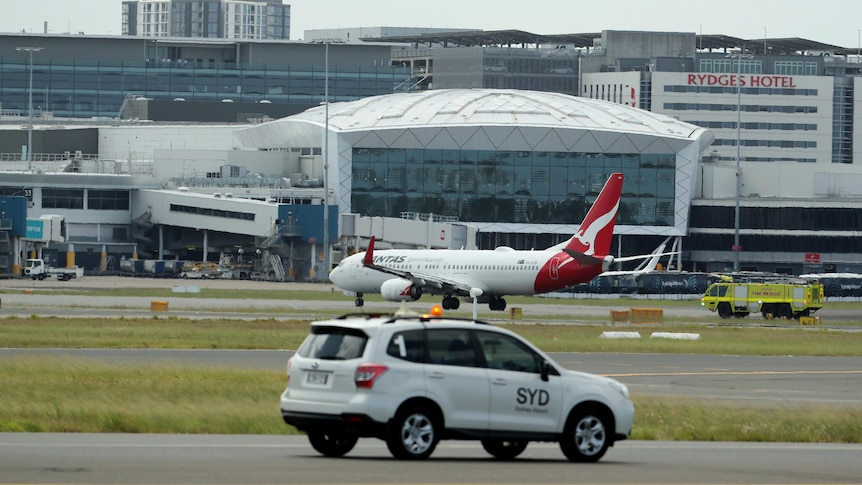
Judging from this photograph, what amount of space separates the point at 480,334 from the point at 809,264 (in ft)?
455

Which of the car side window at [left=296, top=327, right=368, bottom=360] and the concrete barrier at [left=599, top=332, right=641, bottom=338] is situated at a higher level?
the car side window at [left=296, top=327, right=368, bottom=360]

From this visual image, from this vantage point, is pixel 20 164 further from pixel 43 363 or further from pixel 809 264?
pixel 43 363

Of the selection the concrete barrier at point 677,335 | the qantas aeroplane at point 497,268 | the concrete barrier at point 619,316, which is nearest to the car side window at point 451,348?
the concrete barrier at point 677,335

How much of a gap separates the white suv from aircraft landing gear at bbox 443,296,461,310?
61185 mm

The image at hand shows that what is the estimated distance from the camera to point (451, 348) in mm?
24234

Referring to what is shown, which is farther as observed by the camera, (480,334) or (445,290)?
(445,290)

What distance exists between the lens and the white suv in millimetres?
23359

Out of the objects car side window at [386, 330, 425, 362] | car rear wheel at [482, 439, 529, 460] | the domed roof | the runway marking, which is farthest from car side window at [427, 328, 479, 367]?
the domed roof

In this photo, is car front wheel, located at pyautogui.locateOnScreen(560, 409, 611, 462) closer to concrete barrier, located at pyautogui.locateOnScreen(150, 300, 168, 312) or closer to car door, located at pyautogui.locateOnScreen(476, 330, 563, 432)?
car door, located at pyautogui.locateOnScreen(476, 330, 563, 432)

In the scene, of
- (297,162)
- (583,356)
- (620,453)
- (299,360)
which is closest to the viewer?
(299,360)

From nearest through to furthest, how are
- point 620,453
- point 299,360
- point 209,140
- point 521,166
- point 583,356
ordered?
1. point 299,360
2. point 620,453
3. point 583,356
4. point 521,166
5. point 209,140

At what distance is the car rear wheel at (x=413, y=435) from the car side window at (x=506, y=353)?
142 cm

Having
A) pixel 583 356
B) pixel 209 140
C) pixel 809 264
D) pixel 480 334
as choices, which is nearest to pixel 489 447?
pixel 480 334

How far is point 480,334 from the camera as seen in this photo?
2461 cm
